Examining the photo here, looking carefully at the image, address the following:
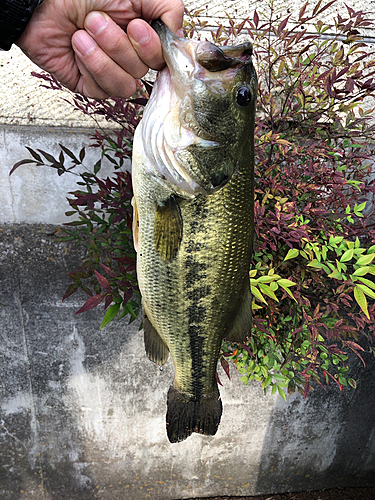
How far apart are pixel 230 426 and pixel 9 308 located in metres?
2.21

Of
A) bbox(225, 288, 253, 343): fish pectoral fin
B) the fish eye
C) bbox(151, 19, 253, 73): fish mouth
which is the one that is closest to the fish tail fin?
bbox(225, 288, 253, 343): fish pectoral fin

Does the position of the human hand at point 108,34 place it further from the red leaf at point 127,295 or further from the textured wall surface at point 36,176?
the textured wall surface at point 36,176

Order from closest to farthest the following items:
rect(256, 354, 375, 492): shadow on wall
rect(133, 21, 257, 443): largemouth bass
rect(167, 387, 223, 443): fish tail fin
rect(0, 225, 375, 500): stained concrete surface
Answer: rect(133, 21, 257, 443): largemouth bass → rect(167, 387, 223, 443): fish tail fin → rect(0, 225, 375, 500): stained concrete surface → rect(256, 354, 375, 492): shadow on wall

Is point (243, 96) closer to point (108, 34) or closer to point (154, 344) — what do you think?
point (108, 34)

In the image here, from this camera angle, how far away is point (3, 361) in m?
2.91

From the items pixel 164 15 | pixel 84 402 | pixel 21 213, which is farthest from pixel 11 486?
pixel 164 15

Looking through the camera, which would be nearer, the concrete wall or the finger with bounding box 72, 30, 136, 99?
the finger with bounding box 72, 30, 136, 99

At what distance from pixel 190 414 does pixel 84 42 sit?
1692mm

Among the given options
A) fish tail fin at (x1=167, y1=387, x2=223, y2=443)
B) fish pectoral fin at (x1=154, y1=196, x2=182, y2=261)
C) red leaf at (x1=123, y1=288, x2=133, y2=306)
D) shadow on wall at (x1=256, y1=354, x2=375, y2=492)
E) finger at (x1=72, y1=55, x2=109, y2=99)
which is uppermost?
finger at (x1=72, y1=55, x2=109, y2=99)

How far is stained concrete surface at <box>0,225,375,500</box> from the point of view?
9.15 feet

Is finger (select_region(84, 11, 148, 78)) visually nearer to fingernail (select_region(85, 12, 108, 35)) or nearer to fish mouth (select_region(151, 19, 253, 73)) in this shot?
fingernail (select_region(85, 12, 108, 35))

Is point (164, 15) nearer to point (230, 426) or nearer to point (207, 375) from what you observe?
point (207, 375)

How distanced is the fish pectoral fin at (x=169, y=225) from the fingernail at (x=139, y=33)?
1.80 feet

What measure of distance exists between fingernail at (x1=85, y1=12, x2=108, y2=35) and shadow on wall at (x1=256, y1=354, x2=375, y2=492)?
3150 millimetres
